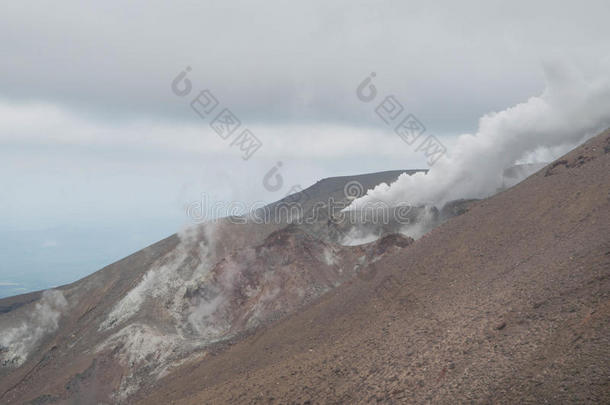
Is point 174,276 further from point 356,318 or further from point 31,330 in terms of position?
point 356,318

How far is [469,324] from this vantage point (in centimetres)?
1332

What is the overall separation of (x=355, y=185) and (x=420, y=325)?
231 feet

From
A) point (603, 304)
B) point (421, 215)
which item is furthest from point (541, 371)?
point (421, 215)

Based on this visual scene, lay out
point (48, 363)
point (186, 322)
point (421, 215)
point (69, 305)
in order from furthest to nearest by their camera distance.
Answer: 1. point (421, 215)
2. point (69, 305)
3. point (186, 322)
4. point (48, 363)

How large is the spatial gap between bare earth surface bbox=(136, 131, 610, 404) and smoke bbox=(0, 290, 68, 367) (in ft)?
57.8

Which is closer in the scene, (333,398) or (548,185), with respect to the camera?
(333,398)

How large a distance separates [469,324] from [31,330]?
36.2 m

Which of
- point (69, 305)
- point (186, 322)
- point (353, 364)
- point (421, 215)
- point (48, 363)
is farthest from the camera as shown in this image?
point (421, 215)

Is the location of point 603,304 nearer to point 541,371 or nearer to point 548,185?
→ point 541,371

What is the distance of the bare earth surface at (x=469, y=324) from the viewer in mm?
9742

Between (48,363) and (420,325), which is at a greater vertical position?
(48,363)

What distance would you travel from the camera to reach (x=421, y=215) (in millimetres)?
46188

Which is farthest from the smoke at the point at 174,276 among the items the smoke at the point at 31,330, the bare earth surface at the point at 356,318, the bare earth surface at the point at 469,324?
the bare earth surface at the point at 469,324

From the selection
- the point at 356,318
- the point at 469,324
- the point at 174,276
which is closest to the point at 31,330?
the point at 174,276
